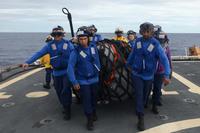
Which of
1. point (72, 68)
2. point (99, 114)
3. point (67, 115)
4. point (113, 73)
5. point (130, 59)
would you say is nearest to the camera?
point (72, 68)

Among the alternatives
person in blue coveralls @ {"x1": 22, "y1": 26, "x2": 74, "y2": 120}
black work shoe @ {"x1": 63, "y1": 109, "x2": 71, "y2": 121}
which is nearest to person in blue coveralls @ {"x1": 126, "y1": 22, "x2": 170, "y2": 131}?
person in blue coveralls @ {"x1": 22, "y1": 26, "x2": 74, "y2": 120}

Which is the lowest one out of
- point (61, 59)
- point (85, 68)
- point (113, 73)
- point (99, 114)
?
point (99, 114)

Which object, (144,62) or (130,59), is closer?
(144,62)

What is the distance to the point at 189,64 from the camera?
49.3 ft

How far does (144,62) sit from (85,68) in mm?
1184

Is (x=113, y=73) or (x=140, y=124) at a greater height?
(x=113, y=73)

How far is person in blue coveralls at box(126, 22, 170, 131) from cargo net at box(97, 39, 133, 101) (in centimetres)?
34

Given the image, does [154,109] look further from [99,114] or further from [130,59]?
[130,59]

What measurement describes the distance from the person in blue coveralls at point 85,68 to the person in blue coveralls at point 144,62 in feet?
2.52

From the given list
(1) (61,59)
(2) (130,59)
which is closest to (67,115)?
(1) (61,59)

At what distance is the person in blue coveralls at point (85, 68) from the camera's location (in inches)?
266

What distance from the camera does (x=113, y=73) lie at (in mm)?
7168

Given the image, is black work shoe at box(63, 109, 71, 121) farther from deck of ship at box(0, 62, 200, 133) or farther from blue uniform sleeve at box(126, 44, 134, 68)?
blue uniform sleeve at box(126, 44, 134, 68)

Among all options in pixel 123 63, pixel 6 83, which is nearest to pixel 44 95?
pixel 6 83
